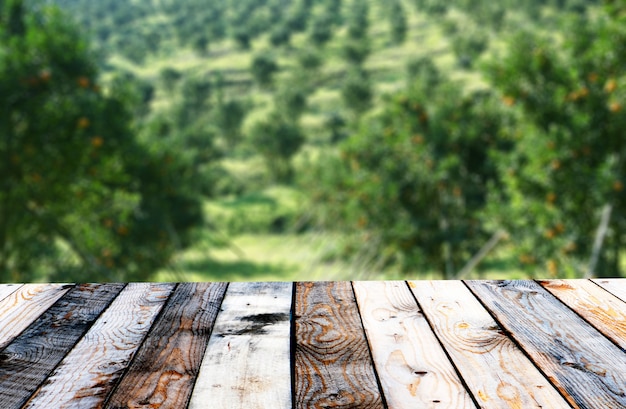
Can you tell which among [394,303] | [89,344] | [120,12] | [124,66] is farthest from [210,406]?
[120,12]

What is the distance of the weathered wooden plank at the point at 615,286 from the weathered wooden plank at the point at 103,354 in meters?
1.80

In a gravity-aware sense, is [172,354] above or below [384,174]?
above

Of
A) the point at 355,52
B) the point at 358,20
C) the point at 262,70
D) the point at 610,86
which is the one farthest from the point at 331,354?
the point at 358,20

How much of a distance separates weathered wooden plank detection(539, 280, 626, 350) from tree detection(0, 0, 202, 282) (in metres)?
9.61

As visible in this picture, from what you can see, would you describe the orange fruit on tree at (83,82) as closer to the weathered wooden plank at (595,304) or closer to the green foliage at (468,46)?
the weathered wooden plank at (595,304)

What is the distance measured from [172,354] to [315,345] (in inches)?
16.7

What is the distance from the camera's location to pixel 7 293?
2506mm

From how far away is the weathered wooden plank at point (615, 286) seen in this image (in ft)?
8.27

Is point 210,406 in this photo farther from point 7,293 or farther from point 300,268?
point 300,268

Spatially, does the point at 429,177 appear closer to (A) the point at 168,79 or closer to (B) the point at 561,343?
(B) the point at 561,343

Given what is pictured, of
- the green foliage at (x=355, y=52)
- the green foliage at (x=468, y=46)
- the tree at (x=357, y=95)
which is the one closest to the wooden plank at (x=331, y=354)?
the tree at (x=357, y=95)

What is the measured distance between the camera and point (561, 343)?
6.39ft

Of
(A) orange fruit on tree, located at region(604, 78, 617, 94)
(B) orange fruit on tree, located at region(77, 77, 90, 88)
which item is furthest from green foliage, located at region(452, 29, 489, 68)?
(B) orange fruit on tree, located at region(77, 77, 90, 88)

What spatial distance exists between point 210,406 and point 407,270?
42.5ft
